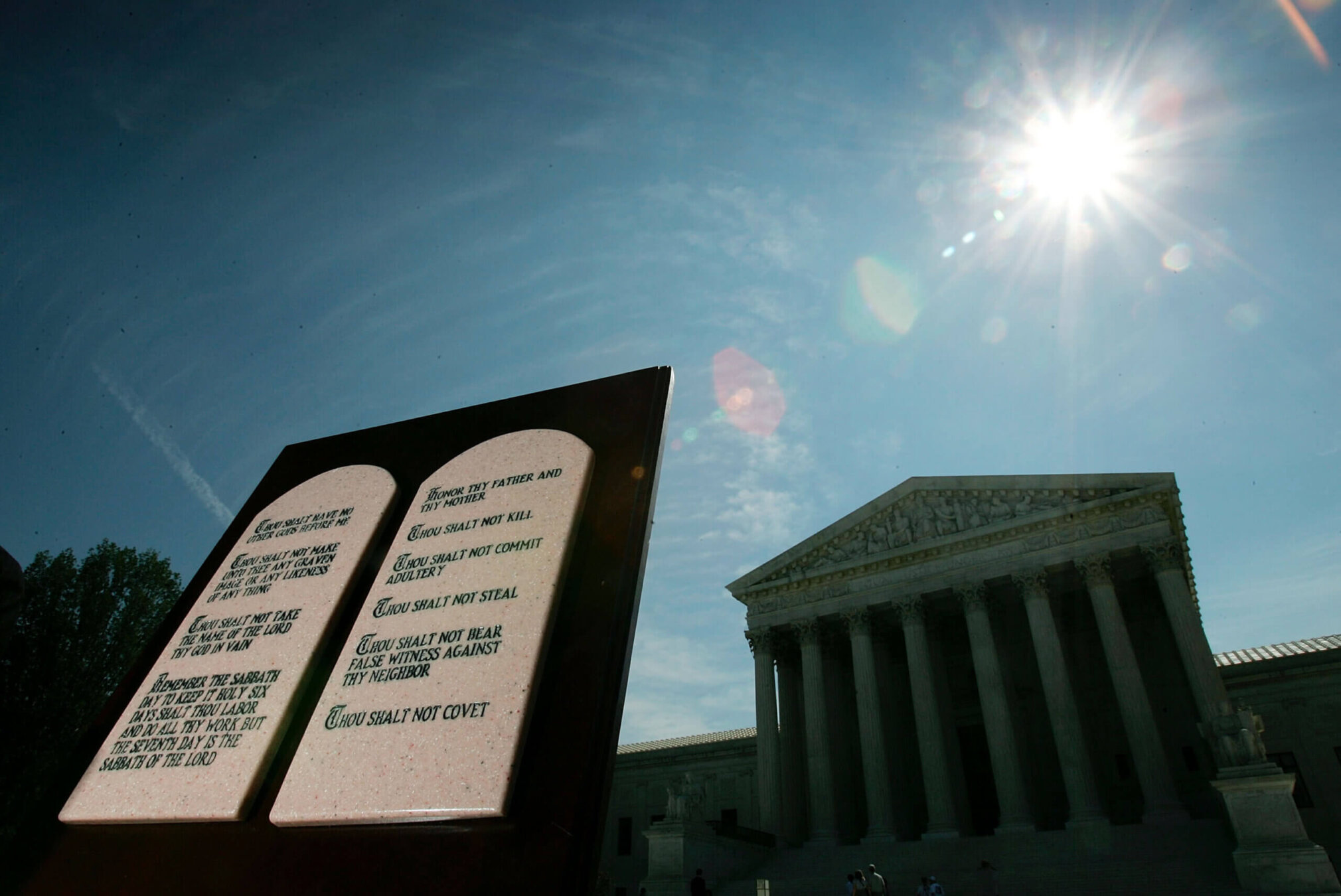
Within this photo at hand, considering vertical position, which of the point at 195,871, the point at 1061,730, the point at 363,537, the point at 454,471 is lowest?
the point at 195,871

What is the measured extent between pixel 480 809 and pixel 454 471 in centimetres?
209

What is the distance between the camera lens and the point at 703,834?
74.7 feet

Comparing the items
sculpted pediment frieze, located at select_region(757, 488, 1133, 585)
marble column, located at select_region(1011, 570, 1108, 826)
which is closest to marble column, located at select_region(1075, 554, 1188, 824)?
marble column, located at select_region(1011, 570, 1108, 826)

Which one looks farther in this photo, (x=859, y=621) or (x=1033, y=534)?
(x=859, y=621)

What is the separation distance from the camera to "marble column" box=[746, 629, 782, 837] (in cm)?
2812

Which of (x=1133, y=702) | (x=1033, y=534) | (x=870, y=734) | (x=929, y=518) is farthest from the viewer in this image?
(x=929, y=518)

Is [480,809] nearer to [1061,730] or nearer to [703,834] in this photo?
[703,834]

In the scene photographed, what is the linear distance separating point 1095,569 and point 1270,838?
1034 cm

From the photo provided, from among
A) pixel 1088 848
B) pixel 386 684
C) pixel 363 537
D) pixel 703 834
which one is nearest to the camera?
pixel 386 684

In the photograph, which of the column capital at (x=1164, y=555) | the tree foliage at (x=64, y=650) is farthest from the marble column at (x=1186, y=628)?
the tree foliage at (x=64, y=650)

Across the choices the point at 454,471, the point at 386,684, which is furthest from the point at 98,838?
the point at 454,471

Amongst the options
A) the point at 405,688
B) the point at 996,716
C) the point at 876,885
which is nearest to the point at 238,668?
the point at 405,688

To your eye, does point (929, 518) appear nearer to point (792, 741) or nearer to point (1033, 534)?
point (1033, 534)

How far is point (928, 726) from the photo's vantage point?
26.7 metres
